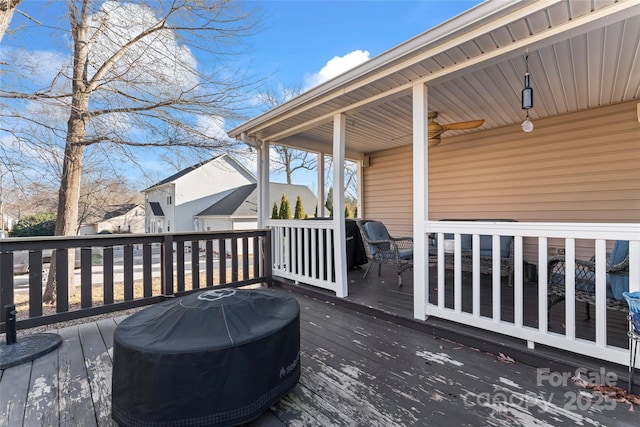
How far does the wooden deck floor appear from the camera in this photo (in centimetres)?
166

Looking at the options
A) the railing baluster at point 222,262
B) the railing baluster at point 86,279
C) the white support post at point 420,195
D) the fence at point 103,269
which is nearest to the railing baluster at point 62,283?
the fence at point 103,269

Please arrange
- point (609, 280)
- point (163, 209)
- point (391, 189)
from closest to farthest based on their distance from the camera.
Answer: point (609, 280) < point (391, 189) < point (163, 209)

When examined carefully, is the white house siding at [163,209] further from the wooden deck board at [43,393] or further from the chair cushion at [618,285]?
the chair cushion at [618,285]

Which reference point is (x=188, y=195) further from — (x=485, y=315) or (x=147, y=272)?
(x=485, y=315)

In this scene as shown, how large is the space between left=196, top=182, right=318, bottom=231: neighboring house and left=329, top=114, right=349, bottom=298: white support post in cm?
1193

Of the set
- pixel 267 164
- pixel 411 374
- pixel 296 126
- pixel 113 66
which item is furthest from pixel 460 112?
pixel 113 66

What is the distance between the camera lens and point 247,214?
Answer: 649 inches

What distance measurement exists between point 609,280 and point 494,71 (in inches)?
83.6

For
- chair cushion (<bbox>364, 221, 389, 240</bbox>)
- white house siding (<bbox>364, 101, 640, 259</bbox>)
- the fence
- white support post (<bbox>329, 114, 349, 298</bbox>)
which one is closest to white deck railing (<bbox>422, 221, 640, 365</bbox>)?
white support post (<bbox>329, 114, 349, 298</bbox>)

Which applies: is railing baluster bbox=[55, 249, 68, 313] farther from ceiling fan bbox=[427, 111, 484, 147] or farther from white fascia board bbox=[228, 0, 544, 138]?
ceiling fan bbox=[427, 111, 484, 147]

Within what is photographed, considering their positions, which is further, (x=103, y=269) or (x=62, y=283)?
(x=103, y=269)

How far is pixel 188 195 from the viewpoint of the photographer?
59.2 ft

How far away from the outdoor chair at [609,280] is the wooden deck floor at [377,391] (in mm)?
783

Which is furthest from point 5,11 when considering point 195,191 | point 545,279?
point 195,191
